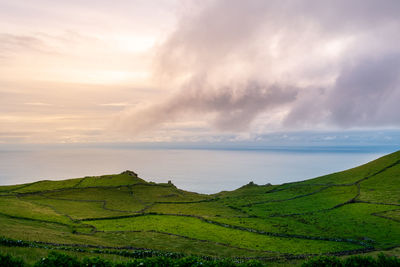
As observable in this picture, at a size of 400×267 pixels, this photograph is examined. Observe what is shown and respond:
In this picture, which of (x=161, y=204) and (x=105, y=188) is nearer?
(x=161, y=204)

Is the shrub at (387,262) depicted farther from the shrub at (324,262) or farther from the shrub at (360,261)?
the shrub at (324,262)

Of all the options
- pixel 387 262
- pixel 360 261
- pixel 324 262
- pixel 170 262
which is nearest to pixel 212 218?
pixel 324 262

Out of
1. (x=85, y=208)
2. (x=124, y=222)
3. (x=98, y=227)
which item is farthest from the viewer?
(x=85, y=208)

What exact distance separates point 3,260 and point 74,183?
376 ft

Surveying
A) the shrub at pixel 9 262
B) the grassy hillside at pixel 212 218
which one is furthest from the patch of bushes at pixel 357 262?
the shrub at pixel 9 262

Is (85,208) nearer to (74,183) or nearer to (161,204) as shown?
(161,204)

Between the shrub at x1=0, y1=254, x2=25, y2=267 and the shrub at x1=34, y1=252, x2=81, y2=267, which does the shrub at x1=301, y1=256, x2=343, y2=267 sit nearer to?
the shrub at x1=34, y1=252, x2=81, y2=267

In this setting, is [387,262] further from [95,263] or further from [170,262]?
[95,263]

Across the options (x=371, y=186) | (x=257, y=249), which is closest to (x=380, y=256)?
(x=257, y=249)

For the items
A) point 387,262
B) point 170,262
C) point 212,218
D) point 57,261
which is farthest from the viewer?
point 212,218

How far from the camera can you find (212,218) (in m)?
76.4

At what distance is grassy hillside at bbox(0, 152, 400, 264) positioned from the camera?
49.9 m

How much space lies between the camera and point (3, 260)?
64.7 ft

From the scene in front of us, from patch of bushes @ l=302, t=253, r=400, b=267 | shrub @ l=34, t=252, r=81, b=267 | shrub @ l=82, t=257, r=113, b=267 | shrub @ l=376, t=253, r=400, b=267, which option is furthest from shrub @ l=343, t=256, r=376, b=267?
shrub @ l=34, t=252, r=81, b=267
